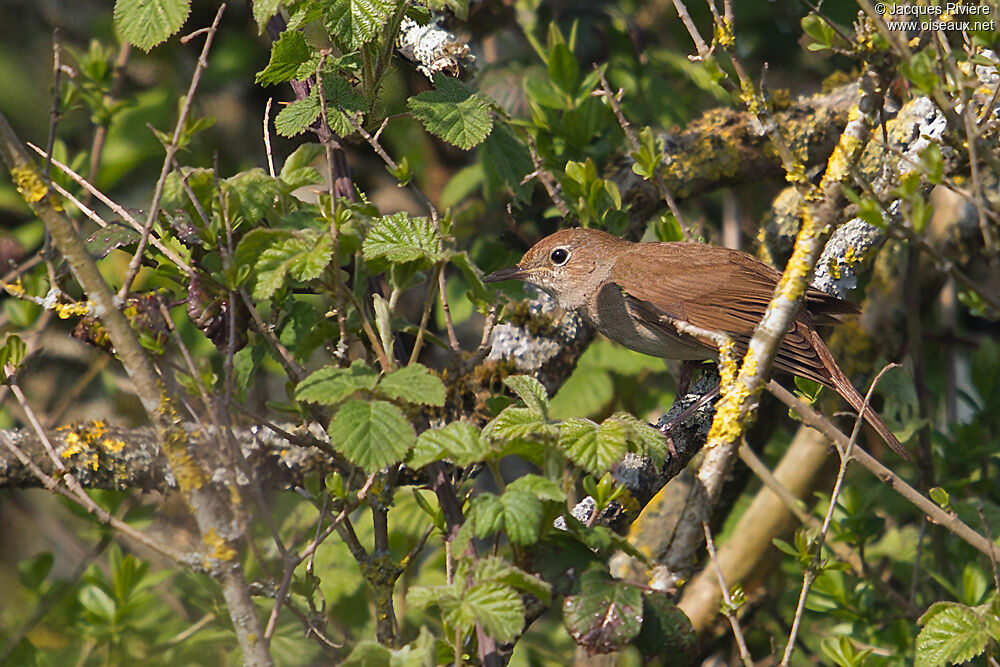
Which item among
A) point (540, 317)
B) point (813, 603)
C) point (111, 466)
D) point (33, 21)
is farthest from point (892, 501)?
point (33, 21)

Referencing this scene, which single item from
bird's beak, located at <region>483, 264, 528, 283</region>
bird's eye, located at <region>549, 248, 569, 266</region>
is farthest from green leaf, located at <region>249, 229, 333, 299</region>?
bird's eye, located at <region>549, 248, 569, 266</region>

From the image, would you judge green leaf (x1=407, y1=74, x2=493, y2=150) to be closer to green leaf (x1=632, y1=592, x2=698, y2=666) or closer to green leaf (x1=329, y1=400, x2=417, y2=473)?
green leaf (x1=329, y1=400, x2=417, y2=473)

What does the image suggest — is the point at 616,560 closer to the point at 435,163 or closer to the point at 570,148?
the point at 570,148

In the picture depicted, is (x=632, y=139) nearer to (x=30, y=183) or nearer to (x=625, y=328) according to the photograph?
(x=625, y=328)

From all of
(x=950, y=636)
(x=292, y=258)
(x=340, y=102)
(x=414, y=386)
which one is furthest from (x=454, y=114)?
(x=950, y=636)

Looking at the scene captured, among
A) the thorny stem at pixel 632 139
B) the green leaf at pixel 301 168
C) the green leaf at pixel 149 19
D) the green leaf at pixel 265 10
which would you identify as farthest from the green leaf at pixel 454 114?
the thorny stem at pixel 632 139

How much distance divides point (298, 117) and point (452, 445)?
82 cm

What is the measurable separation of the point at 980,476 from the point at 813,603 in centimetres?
106

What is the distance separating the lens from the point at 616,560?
4.12m

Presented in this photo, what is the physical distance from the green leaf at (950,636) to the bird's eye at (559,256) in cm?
180

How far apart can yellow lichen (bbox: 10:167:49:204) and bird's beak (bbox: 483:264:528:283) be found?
1.71 metres

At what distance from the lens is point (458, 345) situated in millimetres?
2191

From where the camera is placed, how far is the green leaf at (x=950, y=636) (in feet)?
6.43

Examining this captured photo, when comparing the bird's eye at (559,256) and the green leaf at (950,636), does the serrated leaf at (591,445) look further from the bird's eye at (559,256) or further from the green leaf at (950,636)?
the bird's eye at (559,256)
